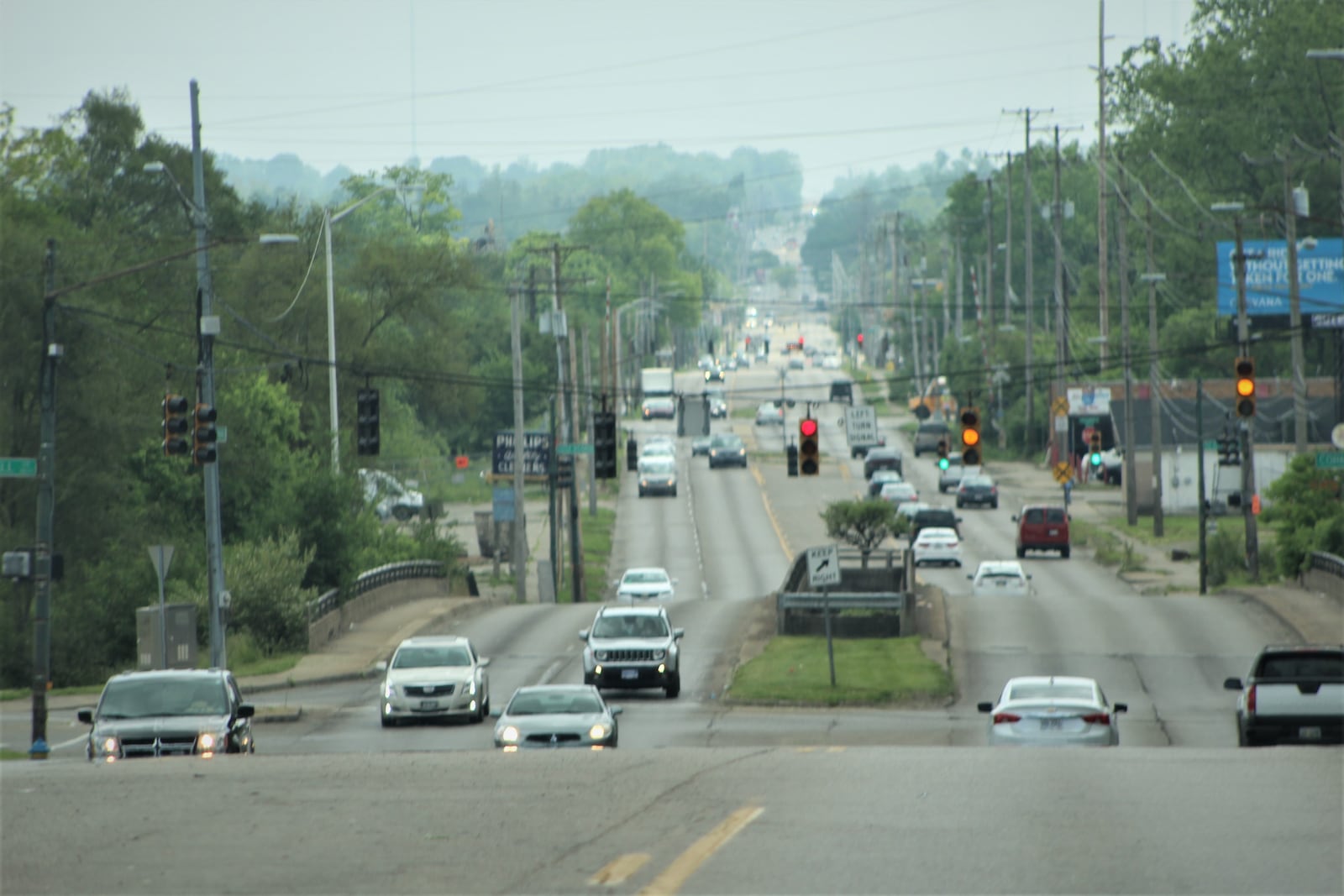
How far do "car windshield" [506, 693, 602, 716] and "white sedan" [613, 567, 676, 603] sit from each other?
30.0 meters

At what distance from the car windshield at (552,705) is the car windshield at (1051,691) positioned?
5.40 metres

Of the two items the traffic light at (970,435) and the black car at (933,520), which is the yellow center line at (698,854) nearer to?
the traffic light at (970,435)

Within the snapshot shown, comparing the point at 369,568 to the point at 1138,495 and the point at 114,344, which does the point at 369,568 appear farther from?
the point at 1138,495

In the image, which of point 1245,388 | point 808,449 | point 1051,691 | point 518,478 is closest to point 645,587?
point 518,478

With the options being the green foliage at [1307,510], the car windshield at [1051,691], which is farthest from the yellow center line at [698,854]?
the green foliage at [1307,510]

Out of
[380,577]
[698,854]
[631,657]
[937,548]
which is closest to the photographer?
[698,854]

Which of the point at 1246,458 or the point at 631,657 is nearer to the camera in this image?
the point at 631,657

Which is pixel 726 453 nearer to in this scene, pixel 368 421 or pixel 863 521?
pixel 863 521

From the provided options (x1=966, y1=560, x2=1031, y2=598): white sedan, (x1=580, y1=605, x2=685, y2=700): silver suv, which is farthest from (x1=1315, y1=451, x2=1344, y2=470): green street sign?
(x1=966, y1=560, x2=1031, y2=598): white sedan

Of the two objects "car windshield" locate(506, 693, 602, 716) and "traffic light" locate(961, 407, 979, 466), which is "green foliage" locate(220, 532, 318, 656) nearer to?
"traffic light" locate(961, 407, 979, 466)

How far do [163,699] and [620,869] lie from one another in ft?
42.4

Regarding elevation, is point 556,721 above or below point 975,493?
above

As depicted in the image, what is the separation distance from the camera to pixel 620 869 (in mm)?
11102

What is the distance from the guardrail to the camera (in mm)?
43438
